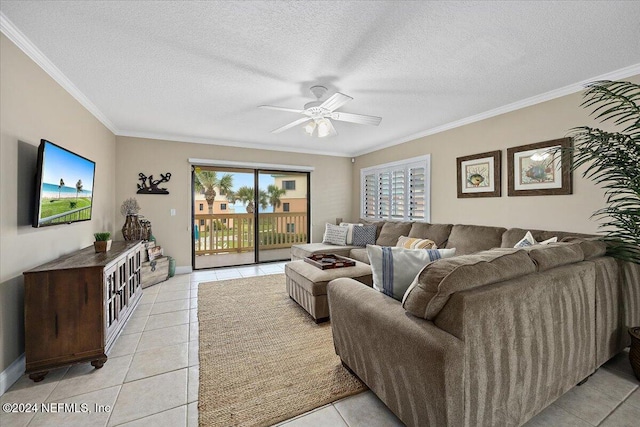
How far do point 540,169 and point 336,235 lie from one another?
3.10m

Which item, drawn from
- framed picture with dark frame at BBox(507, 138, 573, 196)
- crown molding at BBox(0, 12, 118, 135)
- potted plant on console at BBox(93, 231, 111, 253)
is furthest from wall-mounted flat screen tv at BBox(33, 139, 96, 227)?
framed picture with dark frame at BBox(507, 138, 573, 196)

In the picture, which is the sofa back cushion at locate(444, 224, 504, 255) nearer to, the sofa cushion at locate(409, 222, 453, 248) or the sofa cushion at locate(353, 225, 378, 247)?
the sofa cushion at locate(409, 222, 453, 248)

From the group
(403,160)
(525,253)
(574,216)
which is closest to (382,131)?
(403,160)

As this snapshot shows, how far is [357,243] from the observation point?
4852 millimetres

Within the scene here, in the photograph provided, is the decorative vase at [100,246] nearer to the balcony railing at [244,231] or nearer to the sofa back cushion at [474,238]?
the balcony railing at [244,231]

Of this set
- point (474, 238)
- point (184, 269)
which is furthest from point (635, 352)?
point (184, 269)

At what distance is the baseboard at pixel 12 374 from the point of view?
1.73 meters

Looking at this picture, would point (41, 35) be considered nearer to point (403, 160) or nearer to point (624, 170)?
point (624, 170)

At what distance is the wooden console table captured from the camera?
1.84 metres

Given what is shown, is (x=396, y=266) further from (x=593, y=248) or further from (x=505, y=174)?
(x=505, y=174)

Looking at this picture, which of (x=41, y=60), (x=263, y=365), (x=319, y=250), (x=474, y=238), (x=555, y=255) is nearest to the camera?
(x=555, y=255)

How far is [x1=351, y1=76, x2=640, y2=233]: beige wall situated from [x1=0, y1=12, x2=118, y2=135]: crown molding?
4.62 meters

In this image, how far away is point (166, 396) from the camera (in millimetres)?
1707

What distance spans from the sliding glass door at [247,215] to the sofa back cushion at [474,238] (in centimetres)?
321
